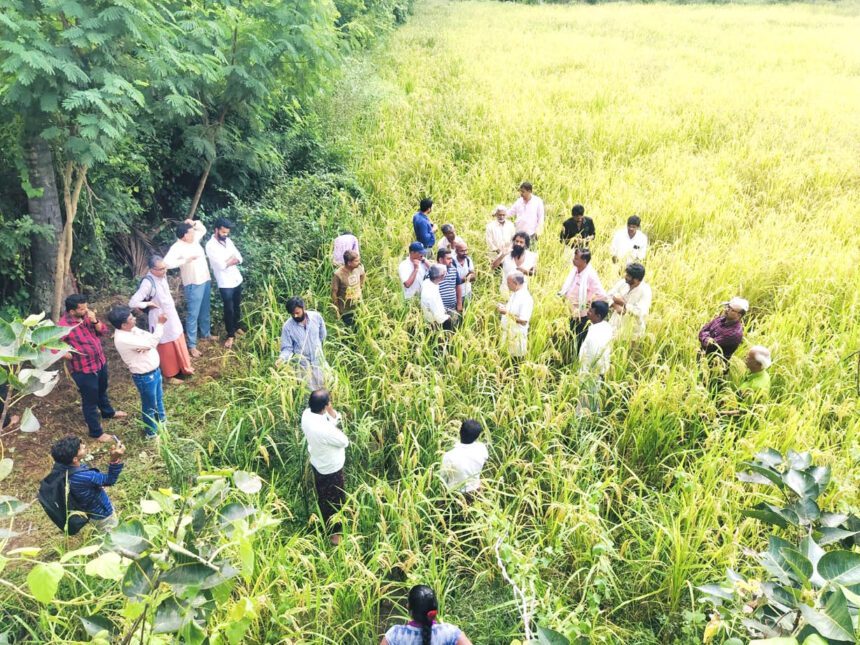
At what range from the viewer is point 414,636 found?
2.88 m

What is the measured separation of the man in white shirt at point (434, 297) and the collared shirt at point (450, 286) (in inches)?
8.1

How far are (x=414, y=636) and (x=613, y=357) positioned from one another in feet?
10.2

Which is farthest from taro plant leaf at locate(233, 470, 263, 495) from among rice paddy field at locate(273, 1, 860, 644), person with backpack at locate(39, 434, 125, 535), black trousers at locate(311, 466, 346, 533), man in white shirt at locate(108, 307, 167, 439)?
man in white shirt at locate(108, 307, 167, 439)

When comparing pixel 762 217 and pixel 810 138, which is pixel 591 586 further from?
pixel 810 138

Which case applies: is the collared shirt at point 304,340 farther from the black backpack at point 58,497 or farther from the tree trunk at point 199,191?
the tree trunk at point 199,191

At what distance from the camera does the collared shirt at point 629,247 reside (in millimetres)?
6410

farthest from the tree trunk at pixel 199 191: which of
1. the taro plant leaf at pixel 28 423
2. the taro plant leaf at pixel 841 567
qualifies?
the taro plant leaf at pixel 841 567

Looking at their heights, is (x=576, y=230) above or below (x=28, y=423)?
below

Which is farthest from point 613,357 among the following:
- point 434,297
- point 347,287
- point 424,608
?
point 424,608

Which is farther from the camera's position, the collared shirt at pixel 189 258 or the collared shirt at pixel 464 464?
the collared shirt at pixel 189 258

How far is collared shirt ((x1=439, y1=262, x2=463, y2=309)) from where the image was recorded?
580cm

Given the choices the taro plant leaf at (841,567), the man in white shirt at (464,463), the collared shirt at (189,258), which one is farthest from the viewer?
the collared shirt at (189,258)

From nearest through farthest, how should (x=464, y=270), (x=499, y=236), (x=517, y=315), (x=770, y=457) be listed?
1. (x=770, y=457)
2. (x=517, y=315)
3. (x=464, y=270)
4. (x=499, y=236)

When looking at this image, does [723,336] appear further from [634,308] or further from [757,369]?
[634,308]
